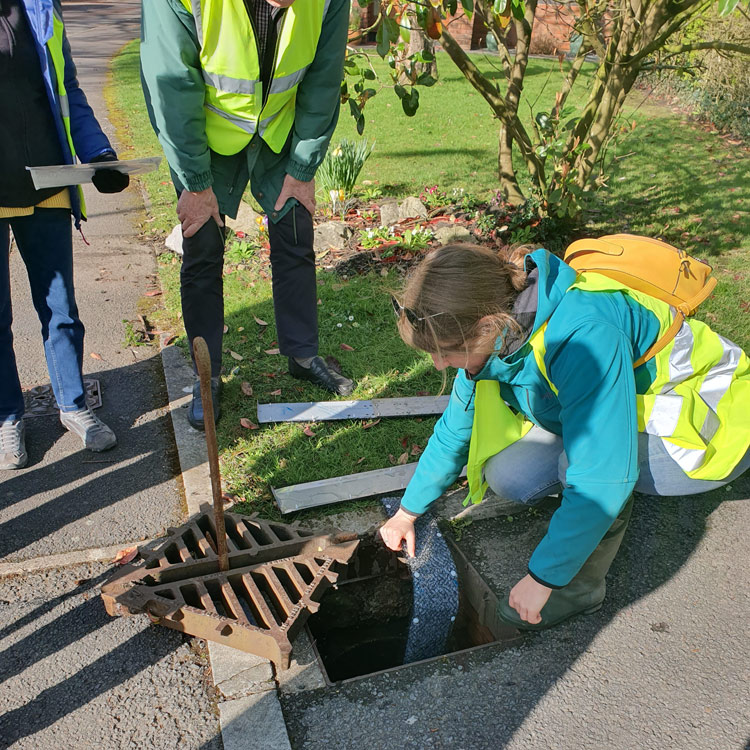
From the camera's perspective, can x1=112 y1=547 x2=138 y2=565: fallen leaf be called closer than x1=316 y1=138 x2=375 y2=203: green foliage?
Yes

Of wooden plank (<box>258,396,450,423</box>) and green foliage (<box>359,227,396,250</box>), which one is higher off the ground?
green foliage (<box>359,227,396,250</box>)

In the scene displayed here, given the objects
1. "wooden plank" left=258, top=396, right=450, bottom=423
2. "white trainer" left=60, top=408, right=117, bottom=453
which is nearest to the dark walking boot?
"wooden plank" left=258, top=396, right=450, bottom=423

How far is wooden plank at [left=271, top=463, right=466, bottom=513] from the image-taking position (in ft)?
9.62

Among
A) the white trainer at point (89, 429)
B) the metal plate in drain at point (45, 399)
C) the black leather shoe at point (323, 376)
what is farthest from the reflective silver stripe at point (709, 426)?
the metal plate in drain at point (45, 399)

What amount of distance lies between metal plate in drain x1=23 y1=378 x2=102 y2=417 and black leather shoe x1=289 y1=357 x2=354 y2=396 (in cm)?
110

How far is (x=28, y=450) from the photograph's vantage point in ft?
11.1

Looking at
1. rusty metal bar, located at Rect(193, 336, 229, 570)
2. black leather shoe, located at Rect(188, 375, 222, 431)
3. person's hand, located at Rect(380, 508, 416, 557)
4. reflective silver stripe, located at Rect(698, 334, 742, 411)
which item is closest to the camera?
rusty metal bar, located at Rect(193, 336, 229, 570)

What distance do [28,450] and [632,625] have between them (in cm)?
285

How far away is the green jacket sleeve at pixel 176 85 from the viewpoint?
2.73 meters

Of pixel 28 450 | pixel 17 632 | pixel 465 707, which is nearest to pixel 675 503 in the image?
pixel 465 707

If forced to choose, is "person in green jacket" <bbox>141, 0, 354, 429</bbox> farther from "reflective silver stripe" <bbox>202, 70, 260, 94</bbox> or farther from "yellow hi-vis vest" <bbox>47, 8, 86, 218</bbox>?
"yellow hi-vis vest" <bbox>47, 8, 86, 218</bbox>

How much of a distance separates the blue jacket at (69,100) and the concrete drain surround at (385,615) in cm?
203

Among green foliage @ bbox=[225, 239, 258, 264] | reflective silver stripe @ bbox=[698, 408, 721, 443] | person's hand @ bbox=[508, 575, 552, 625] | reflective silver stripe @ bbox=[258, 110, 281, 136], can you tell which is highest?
reflective silver stripe @ bbox=[258, 110, 281, 136]

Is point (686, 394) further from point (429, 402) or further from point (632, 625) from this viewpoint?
point (429, 402)
